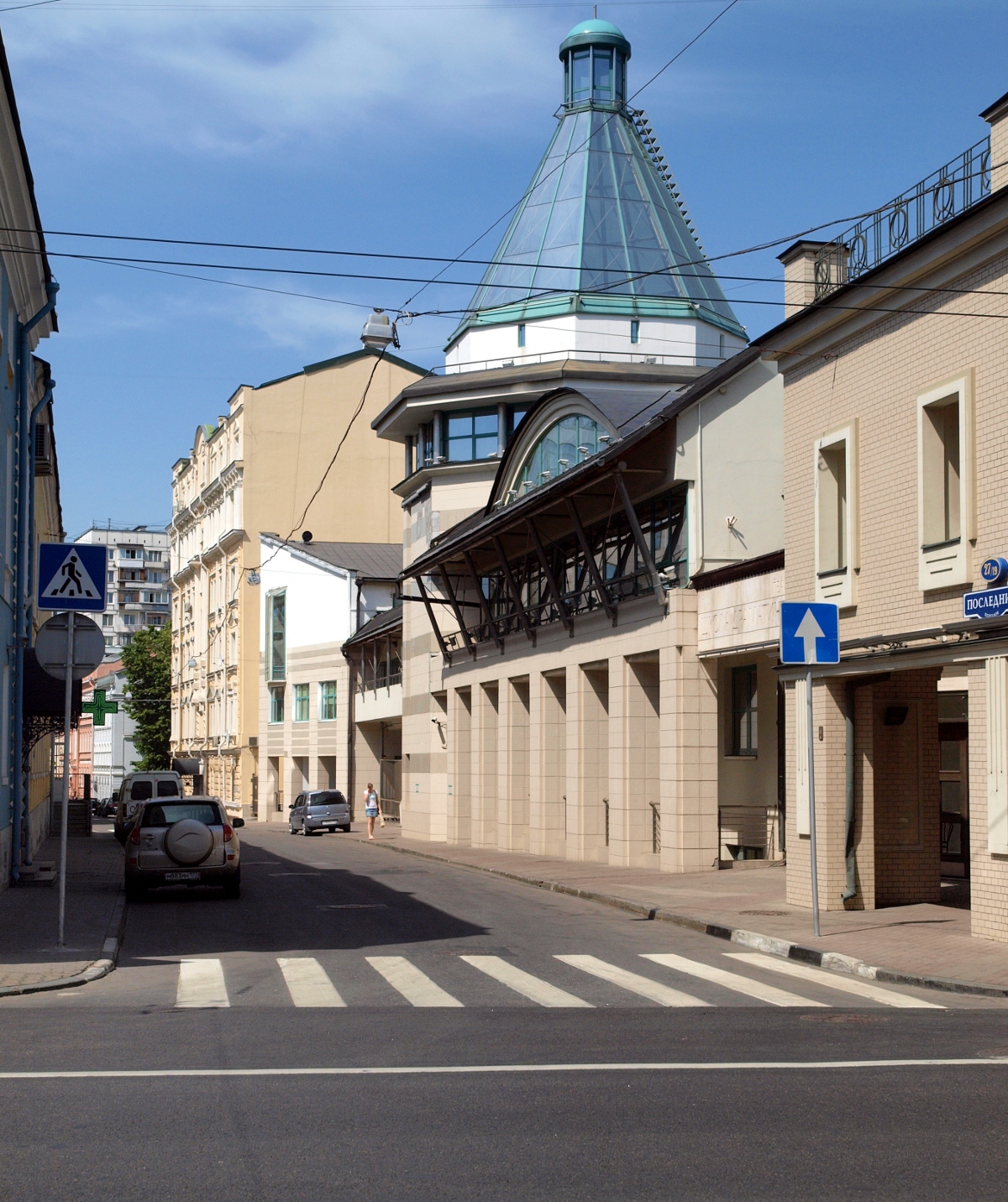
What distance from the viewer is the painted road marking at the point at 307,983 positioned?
11398mm

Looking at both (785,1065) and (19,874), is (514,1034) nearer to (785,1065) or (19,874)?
(785,1065)

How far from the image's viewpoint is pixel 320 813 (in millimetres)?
51031

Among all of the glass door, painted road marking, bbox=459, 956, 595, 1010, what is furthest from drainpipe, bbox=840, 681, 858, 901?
the glass door

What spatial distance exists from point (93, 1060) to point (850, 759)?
1095 cm

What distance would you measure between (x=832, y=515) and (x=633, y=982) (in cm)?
732

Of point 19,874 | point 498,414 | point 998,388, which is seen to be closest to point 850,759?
point 998,388

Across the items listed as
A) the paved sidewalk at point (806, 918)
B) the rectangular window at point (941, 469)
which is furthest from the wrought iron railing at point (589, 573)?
the rectangular window at point (941, 469)

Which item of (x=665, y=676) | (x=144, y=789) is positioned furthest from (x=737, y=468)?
(x=144, y=789)

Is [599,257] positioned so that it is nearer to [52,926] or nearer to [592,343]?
[592,343]

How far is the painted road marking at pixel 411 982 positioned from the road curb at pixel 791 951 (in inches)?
148

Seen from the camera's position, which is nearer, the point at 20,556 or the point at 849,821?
the point at 849,821

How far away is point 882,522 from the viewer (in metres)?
16.3

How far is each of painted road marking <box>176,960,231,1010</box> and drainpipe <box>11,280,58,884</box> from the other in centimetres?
1022

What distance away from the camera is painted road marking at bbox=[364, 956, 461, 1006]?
11.3 metres
